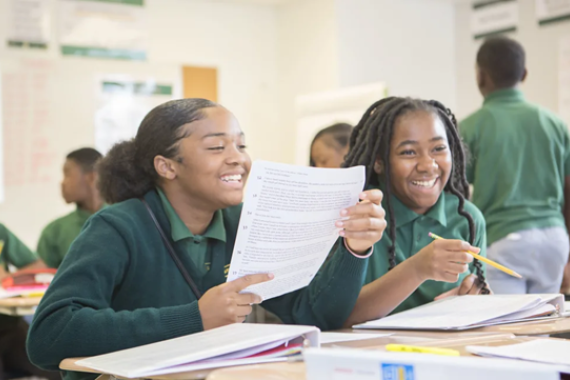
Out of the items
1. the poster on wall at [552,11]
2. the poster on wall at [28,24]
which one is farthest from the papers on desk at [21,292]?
the poster on wall at [552,11]

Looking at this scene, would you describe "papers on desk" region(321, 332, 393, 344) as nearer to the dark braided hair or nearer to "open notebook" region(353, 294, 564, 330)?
"open notebook" region(353, 294, 564, 330)

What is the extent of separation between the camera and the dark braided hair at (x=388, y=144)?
6.46 ft

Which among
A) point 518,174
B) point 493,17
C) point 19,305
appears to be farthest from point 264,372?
point 493,17

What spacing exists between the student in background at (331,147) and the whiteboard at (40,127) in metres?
2.81

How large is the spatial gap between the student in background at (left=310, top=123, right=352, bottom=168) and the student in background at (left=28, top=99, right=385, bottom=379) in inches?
54.2

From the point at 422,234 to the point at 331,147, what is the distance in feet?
4.43

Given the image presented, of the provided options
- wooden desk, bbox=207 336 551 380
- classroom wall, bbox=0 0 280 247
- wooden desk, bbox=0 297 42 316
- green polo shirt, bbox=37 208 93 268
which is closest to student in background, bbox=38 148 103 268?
green polo shirt, bbox=37 208 93 268

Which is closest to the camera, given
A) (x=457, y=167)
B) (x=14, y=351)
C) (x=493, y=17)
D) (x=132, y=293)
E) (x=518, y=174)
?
(x=132, y=293)

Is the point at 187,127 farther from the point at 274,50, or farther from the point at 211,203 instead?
the point at 274,50

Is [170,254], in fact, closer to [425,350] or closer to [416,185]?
[416,185]

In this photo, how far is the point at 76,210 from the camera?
395cm

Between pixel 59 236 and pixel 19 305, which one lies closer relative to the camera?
pixel 19 305

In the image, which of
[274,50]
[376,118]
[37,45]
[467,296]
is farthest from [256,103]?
[467,296]

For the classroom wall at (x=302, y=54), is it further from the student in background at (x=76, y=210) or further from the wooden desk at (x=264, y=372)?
the wooden desk at (x=264, y=372)
